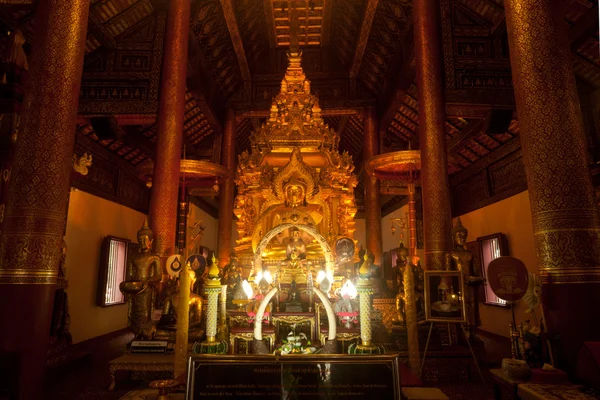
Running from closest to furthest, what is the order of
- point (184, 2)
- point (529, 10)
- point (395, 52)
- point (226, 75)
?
point (529, 10)
point (184, 2)
point (395, 52)
point (226, 75)

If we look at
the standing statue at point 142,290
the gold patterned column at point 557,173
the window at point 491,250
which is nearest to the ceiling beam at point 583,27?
the gold patterned column at point 557,173

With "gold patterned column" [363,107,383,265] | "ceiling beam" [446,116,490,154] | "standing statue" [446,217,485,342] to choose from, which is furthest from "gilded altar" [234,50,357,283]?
"standing statue" [446,217,485,342]

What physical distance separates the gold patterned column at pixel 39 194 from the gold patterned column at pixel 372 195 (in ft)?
26.5

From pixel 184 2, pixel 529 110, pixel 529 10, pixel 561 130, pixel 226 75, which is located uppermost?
pixel 226 75

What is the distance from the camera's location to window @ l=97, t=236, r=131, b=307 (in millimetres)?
9202

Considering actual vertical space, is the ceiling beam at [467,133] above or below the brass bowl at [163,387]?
above

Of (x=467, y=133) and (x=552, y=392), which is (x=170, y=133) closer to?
(x=552, y=392)

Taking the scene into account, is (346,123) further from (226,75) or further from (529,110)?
(529,110)

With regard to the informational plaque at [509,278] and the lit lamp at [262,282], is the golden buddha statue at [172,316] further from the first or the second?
the informational plaque at [509,278]

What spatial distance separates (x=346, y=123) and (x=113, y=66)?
30.8 ft

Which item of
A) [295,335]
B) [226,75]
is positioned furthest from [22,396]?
[226,75]

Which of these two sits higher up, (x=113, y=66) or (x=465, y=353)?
(x=113, y=66)

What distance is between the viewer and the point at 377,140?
37.0 feet

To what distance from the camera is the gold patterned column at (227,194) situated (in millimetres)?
11211
